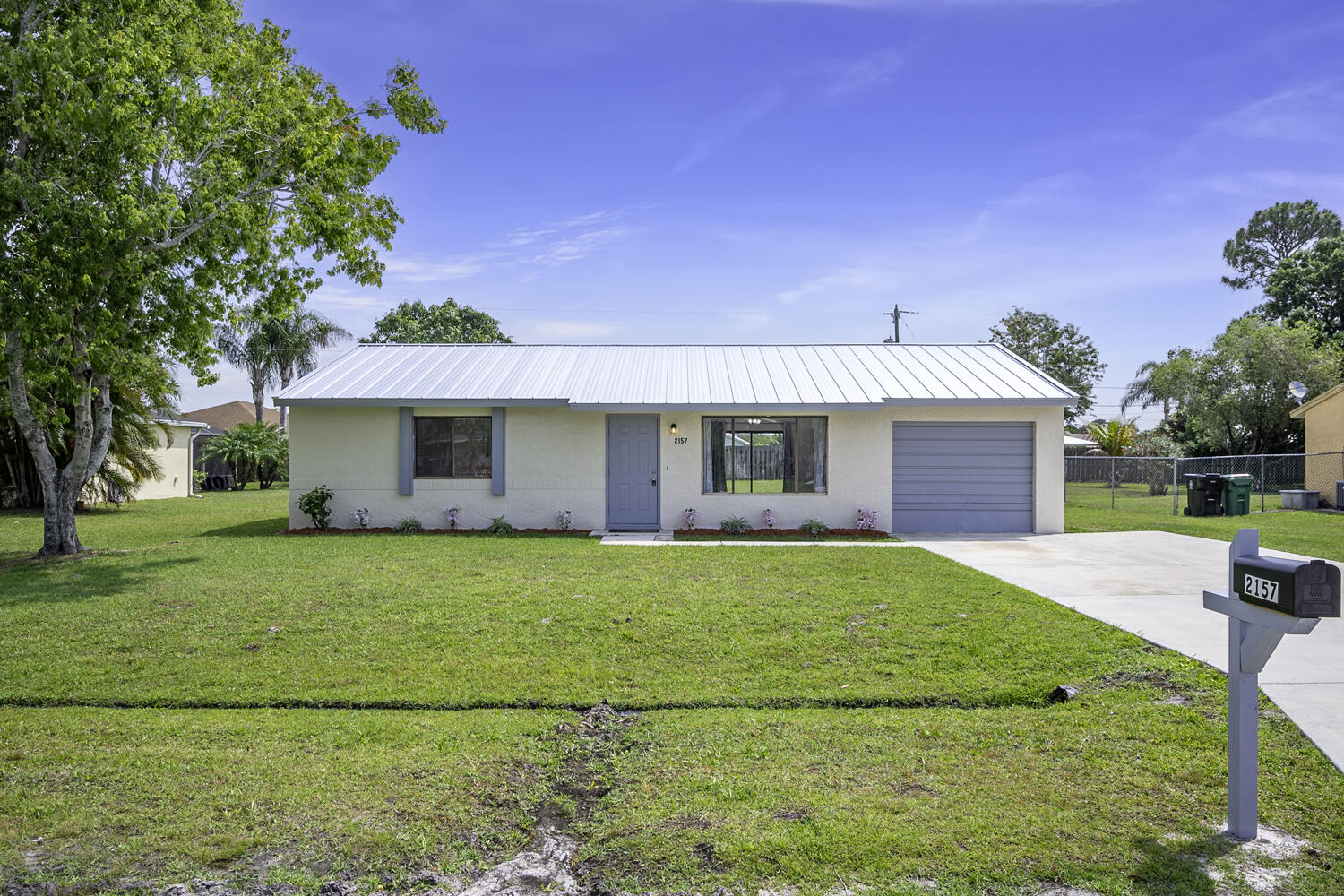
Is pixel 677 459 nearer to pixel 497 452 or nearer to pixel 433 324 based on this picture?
pixel 497 452

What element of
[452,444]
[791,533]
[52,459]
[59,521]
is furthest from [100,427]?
[791,533]

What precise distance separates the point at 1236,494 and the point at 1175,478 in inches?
49.4

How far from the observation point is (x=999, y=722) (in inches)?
188

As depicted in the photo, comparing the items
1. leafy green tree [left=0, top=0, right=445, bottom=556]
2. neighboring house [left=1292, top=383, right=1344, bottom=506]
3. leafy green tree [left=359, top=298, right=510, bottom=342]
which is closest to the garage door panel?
leafy green tree [left=0, top=0, right=445, bottom=556]

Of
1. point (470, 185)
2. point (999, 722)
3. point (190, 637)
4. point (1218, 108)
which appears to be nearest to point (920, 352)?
point (1218, 108)

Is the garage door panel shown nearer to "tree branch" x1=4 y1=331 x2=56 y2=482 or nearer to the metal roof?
the metal roof

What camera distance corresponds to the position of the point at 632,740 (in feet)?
14.9

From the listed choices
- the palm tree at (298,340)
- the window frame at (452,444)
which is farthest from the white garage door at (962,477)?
the palm tree at (298,340)

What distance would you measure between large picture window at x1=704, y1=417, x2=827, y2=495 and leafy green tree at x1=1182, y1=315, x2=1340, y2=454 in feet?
75.6

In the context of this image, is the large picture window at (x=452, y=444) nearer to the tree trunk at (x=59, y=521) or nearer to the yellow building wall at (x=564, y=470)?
the yellow building wall at (x=564, y=470)

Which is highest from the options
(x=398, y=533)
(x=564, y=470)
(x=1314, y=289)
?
(x=1314, y=289)

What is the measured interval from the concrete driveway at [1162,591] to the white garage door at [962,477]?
812 millimetres

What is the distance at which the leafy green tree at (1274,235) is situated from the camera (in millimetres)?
45812

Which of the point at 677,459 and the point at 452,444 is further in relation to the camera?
the point at 452,444
